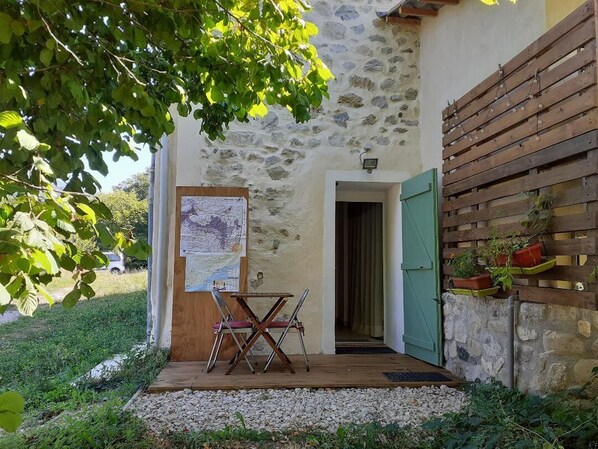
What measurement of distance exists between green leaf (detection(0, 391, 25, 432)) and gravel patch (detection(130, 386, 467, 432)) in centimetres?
212

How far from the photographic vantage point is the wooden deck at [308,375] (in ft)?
13.3

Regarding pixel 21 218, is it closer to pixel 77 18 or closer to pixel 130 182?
pixel 77 18

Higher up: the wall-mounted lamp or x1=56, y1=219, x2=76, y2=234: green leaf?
the wall-mounted lamp

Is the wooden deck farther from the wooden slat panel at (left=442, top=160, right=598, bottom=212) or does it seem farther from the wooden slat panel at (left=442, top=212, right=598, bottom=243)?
the wooden slat panel at (left=442, top=160, right=598, bottom=212)

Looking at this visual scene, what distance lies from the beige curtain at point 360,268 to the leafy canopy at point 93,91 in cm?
421

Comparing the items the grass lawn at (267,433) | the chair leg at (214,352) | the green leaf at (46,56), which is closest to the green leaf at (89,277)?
the green leaf at (46,56)

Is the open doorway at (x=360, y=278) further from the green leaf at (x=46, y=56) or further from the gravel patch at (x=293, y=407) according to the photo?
the green leaf at (x=46, y=56)

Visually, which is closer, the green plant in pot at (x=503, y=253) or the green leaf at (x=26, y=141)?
the green leaf at (x=26, y=141)

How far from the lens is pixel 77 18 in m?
1.94

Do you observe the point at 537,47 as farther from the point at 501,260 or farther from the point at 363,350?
the point at 363,350

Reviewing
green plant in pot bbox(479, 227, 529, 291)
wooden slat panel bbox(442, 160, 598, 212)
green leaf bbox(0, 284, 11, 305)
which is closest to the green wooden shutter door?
wooden slat panel bbox(442, 160, 598, 212)

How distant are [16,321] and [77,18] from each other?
8.38 metres

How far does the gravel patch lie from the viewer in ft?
10.2

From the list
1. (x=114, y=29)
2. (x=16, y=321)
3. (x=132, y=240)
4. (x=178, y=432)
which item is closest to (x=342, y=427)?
(x=178, y=432)
